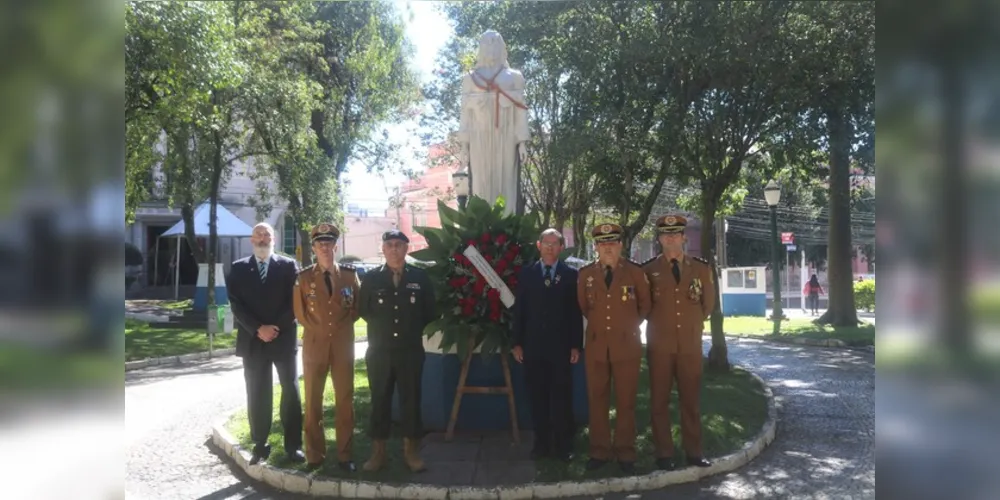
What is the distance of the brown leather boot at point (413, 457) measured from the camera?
5.56 metres

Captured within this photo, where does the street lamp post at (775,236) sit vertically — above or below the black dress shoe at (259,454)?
above

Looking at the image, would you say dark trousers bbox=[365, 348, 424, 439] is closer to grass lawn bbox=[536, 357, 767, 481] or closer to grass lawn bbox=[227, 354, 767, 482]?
grass lawn bbox=[227, 354, 767, 482]

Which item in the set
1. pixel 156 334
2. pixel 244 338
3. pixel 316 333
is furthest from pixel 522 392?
pixel 156 334

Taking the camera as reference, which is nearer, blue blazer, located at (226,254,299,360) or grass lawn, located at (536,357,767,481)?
grass lawn, located at (536,357,767,481)

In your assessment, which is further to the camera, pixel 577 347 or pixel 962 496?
pixel 577 347

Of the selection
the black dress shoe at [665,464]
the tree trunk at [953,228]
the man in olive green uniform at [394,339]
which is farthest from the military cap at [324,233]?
the tree trunk at [953,228]

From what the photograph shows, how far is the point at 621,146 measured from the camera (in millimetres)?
10875

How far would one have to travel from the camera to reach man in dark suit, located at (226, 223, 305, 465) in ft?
18.8

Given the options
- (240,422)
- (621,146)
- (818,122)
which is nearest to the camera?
(240,422)

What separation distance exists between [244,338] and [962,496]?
16.8 ft

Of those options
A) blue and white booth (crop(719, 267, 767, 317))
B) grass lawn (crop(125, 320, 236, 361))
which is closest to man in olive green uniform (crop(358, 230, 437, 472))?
grass lawn (crop(125, 320, 236, 361))

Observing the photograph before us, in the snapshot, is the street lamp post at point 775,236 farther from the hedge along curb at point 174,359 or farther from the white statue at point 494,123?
the hedge along curb at point 174,359

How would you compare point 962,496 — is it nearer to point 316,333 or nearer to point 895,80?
point 895,80

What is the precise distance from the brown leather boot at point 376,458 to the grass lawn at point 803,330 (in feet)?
44.9
